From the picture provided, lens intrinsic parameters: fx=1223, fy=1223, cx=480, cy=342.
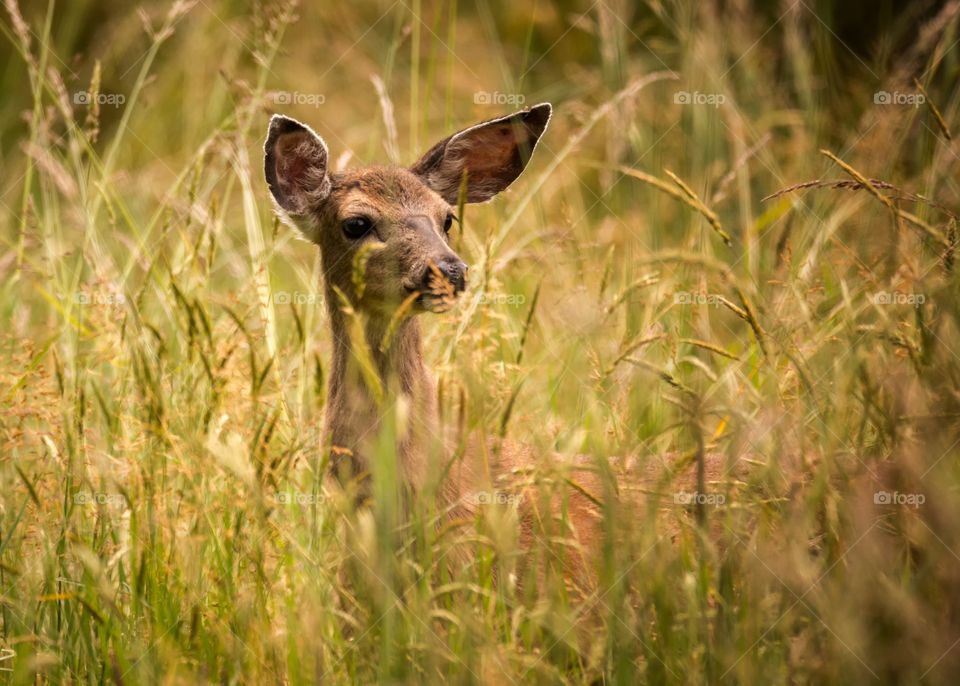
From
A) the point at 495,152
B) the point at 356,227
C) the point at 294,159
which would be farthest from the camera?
the point at 495,152

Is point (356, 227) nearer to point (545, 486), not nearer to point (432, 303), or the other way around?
point (432, 303)

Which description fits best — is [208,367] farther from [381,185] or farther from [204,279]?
[381,185]

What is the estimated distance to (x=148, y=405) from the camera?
3514 mm

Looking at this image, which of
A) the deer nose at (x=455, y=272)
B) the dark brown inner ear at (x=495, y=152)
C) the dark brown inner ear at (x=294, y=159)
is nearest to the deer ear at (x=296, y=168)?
the dark brown inner ear at (x=294, y=159)

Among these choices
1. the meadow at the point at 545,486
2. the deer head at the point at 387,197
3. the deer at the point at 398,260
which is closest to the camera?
the meadow at the point at 545,486

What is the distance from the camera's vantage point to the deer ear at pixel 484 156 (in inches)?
203

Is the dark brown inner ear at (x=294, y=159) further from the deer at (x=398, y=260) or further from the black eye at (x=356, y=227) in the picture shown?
the black eye at (x=356, y=227)

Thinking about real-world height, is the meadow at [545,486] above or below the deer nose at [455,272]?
below

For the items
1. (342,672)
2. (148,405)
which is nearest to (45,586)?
(148,405)

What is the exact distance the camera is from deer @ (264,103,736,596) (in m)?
4.39

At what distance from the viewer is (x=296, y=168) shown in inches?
203

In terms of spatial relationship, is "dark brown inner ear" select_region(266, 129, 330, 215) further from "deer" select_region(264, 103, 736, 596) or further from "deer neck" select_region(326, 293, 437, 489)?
"deer neck" select_region(326, 293, 437, 489)

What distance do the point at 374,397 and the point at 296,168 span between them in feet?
4.15

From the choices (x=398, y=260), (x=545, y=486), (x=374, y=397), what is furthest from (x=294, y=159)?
(x=545, y=486)
